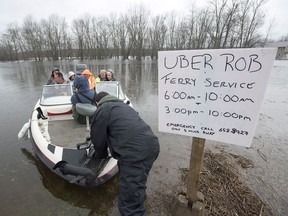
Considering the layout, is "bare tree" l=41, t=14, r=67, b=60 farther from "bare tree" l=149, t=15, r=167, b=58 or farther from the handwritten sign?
the handwritten sign

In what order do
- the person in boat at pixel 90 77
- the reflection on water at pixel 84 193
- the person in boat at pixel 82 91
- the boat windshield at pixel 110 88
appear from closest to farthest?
the reflection on water at pixel 84 193 → the person in boat at pixel 82 91 → the person in boat at pixel 90 77 → the boat windshield at pixel 110 88

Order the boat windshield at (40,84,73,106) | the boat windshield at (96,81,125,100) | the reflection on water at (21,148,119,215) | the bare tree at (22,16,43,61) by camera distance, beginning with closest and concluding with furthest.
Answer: the reflection on water at (21,148,119,215)
the boat windshield at (40,84,73,106)
the boat windshield at (96,81,125,100)
the bare tree at (22,16,43,61)

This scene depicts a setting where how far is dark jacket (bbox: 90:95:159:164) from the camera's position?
2.19 metres

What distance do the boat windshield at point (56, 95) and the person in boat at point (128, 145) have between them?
3.28 meters

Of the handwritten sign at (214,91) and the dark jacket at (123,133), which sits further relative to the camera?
the dark jacket at (123,133)

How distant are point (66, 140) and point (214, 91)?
10.5ft

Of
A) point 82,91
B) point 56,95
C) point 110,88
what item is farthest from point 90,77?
point 82,91

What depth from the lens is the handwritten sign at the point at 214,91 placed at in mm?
1756

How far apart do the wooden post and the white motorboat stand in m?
1.41

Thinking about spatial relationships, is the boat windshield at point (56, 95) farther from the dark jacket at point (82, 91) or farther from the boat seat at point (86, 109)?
the boat seat at point (86, 109)

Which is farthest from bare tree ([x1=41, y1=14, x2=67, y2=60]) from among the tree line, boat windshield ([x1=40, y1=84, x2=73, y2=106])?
boat windshield ([x1=40, y1=84, x2=73, y2=106])

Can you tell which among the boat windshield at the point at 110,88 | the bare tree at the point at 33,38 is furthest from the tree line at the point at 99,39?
the boat windshield at the point at 110,88

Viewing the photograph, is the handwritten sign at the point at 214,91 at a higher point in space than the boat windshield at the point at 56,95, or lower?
higher

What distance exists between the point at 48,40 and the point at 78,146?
206ft
